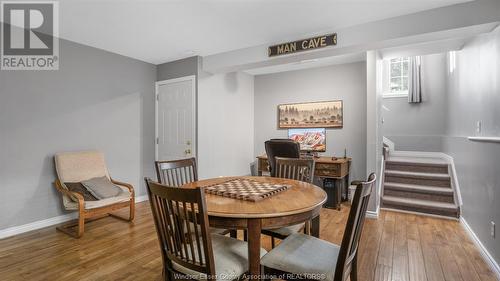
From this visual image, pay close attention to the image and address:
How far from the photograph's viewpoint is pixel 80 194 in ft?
9.25

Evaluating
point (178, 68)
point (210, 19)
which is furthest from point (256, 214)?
point (178, 68)

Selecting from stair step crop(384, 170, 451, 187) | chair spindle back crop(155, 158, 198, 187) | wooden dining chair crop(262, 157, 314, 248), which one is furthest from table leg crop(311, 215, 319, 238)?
stair step crop(384, 170, 451, 187)

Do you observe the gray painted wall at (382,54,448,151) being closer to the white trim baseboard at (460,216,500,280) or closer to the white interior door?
the white trim baseboard at (460,216,500,280)

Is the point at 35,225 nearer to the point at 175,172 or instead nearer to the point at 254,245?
the point at 175,172

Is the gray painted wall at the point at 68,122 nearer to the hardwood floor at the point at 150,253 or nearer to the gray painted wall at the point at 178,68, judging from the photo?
the gray painted wall at the point at 178,68

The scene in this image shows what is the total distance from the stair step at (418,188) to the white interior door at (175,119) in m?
3.30

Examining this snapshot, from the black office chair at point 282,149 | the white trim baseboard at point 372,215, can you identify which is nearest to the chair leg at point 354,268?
the black office chair at point 282,149

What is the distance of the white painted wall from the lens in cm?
397

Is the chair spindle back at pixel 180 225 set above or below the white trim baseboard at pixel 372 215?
above

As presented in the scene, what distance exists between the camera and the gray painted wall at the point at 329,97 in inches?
164

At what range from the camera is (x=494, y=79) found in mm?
2312

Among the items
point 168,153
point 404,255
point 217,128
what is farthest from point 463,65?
point 168,153

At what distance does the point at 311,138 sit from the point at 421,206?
6.46 ft

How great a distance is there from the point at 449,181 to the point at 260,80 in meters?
3.75
